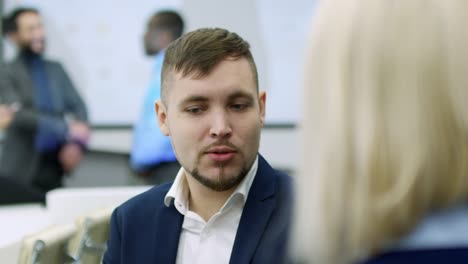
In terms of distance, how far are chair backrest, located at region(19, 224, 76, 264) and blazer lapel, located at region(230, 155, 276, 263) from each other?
0.60m

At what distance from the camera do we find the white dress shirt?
5.24ft

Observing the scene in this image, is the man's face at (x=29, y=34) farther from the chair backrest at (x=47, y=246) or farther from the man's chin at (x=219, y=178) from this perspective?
the man's chin at (x=219, y=178)

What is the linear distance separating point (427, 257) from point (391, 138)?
0.47 ft

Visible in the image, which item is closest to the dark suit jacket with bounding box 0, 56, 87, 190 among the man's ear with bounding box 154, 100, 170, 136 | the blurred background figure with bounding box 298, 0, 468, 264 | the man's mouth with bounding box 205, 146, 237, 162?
the man's ear with bounding box 154, 100, 170, 136

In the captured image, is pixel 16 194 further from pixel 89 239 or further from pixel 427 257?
pixel 427 257

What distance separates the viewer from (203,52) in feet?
5.33

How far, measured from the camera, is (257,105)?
1649 millimetres

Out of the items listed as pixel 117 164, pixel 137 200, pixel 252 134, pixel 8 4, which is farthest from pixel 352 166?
pixel 8 4

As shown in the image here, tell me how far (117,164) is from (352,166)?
20.3 ft

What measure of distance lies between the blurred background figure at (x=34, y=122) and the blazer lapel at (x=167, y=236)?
2863 mm

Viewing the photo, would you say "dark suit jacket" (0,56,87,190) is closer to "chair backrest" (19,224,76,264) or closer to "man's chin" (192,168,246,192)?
"chair backrest" (19,224,76,264)

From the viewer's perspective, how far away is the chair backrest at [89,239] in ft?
6.85

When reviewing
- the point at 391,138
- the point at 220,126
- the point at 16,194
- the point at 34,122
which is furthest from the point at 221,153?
the point at 34,122

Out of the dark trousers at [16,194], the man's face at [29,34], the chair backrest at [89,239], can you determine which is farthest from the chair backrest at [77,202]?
the man's face at [29,34]
